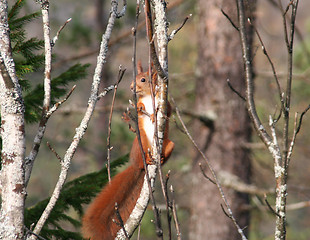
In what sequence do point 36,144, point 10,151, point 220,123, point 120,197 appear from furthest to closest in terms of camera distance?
1. point 220,123
2. point 120,197
3. point 36,144
4. point 10,151

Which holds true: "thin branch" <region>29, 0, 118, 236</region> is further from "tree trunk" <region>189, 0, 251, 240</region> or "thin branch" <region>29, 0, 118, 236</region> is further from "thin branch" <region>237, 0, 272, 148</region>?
"tree trunk" <region>189, 0, 251, 240</region>

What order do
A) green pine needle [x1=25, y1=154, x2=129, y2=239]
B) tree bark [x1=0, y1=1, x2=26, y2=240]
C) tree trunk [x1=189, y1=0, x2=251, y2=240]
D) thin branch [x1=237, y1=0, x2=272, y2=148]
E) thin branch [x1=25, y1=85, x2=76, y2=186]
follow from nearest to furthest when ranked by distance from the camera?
1. tree bark [x1=0, y1=1, x2=26, y2=240]
2. thin branch [x1=25, y1=85, x2=76, y2=186]
3. thin branch [x1=237, y1=0, x2=272, y2=148]
4. green pine needle [x1=25, y1=154, x2=129, y2=239]
5. tree trunk [x1=189, y1=0, x2=251, y2=240]

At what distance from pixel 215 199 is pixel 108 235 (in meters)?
3.07

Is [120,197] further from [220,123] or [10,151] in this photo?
[220,123]

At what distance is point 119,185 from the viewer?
8.03 feet

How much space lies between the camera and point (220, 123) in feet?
16.6

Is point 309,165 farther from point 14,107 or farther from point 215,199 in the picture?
point 14,107

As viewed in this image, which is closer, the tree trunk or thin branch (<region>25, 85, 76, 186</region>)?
thin branch (<region>25, 85, 76, 186</region>)

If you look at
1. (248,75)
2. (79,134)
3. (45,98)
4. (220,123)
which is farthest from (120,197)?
(220,123)

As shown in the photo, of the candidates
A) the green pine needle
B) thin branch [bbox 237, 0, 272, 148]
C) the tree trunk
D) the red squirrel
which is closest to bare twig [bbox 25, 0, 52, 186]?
the red squirrel

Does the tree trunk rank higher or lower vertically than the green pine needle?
higher

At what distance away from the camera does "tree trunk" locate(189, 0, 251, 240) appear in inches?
198

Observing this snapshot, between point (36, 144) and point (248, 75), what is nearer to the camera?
point (36, 144)

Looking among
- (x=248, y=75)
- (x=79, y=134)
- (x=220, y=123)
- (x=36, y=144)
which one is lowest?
(x=36, y=144)
